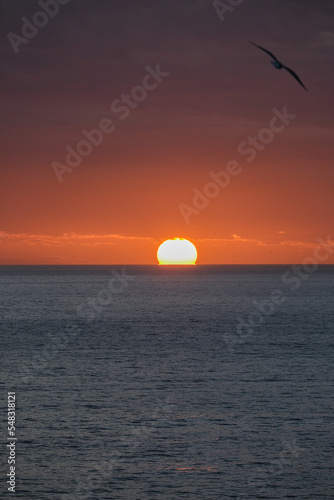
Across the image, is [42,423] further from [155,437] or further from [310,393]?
[310,393]

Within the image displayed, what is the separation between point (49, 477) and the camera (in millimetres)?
32781

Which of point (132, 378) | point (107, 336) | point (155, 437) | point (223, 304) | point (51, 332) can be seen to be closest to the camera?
point (155, 437)

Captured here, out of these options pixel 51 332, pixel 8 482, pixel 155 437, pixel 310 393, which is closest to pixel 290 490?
pixel 155 437

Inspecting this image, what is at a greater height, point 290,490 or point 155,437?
point 155,437

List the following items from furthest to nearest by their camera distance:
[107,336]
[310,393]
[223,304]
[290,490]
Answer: [223,304] → [107,336] → [310,393] → [290,490]

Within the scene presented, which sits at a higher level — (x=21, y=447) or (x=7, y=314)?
(x=7, y=314)

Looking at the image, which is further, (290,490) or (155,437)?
(155,437)

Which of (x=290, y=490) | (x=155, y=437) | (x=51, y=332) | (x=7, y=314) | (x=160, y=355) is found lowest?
(x=290, y=490)

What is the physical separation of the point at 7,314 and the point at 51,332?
112 ft

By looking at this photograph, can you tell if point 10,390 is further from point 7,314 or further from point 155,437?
point 7,314

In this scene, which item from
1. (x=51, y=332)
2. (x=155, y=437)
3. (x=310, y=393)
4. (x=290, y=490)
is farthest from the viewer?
(x=51, y=332)

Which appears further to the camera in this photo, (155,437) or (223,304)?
(223,304)

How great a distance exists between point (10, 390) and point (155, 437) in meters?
16.1

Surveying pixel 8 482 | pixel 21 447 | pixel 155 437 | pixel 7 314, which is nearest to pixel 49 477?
pixel 8 482
